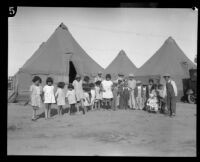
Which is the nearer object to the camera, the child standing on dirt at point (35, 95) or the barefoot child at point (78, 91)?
the child standing on dirt at point (35, 95)

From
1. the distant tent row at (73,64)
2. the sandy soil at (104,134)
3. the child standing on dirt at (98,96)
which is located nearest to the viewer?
the sandy soil at (104,134)

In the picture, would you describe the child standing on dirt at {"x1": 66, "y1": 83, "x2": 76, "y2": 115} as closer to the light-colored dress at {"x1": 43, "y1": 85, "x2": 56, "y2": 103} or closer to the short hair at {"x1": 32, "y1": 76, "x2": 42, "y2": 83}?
the light-colored dress at {"x1": 43, "y1": 85, "x2": 56, "y2": 103}

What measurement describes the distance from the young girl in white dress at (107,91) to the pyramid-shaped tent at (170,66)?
0.52 metres

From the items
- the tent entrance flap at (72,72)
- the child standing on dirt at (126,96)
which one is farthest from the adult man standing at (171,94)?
the tent entrance flap at (72,72)

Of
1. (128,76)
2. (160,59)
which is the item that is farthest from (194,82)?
(128,76)

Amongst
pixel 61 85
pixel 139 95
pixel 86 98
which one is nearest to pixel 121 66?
pixel 139 95

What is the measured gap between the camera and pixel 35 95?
5.07m

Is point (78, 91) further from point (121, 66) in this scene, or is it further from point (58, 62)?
point (121, 66)

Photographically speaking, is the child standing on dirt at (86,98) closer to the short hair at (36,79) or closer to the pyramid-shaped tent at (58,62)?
the pyramid-shaped tent at (58,62)

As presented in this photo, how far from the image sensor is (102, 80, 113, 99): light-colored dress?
512cm

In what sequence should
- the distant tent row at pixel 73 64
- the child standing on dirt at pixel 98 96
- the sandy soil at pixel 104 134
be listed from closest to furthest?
the sandy soil at pixel 104 134 < the distant tent row at pixel 73 64 < the child standing on dirt at pixel 98 96

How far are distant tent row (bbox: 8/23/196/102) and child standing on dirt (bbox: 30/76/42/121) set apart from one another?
0.09 m

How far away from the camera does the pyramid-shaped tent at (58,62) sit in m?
5.05

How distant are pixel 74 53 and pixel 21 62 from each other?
93 centimetres
